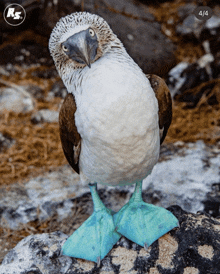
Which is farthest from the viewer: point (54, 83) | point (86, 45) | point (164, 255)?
point (54, 83)

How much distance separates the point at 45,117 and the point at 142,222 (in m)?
2.07

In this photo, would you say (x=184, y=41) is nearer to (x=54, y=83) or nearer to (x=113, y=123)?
(x=54, y=83)

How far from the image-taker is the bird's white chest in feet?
4.68

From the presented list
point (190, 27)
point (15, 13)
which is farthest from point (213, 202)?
point (15, 13)

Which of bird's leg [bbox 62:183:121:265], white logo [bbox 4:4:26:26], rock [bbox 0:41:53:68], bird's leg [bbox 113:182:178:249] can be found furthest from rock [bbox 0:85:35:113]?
bird's leg [bbox 113:182:178:249]

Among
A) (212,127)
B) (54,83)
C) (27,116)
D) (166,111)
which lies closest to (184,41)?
(212,127)

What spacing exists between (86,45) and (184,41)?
259cm

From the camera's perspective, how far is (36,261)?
66.4 inches

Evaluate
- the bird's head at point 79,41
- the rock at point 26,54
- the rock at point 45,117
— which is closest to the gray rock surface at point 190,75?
the rock at point 45,117

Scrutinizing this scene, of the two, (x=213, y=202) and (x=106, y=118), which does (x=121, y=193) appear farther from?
(x=106, y=118)

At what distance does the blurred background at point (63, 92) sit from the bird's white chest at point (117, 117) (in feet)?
3.00

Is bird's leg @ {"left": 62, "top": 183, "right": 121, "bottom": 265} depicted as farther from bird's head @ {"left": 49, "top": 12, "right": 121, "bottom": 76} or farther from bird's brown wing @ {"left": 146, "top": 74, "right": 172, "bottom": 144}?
bird's head @ {"left": 49, "top": 12, "right": 121, "bottom": 76}

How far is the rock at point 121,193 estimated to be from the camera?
92.5 inches

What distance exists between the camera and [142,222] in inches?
73.6
